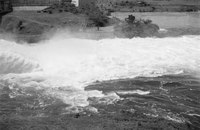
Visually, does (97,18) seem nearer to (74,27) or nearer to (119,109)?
(74,27)

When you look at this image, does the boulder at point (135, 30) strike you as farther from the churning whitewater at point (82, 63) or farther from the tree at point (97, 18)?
the churning whitewater at point (82, 63)

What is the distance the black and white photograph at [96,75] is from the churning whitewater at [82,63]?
44 mm

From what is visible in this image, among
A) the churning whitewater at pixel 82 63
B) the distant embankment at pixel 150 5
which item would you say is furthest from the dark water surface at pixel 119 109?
the distant embankment at pixel 150 5

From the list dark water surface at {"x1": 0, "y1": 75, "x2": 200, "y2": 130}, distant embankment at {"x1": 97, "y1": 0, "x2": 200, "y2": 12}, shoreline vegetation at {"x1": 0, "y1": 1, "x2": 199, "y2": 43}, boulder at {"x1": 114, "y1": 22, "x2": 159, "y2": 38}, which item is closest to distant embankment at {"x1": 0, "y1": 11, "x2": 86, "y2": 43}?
shoreline vegetation at {"x1": 0, "y1": 1, "x2": 199, "y2": 43}

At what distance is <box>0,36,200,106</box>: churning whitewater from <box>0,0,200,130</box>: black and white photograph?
0.04 metres

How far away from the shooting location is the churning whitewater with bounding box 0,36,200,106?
43.2ft

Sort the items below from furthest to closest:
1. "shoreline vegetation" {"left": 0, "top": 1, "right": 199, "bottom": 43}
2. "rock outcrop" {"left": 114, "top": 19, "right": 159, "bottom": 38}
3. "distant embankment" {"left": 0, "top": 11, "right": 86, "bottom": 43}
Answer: "rock outcrop" {"left": 114, "top": 19, "right": 159, "bottom": 38} < "shoreline vegetation" {"left": 0, "top": 1, "right": 199, "bottom": 43} < "distant embankment" {"left": 0, "top": 11, "right": 86, "bottom": 43}

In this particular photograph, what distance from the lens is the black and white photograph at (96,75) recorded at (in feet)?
33.1

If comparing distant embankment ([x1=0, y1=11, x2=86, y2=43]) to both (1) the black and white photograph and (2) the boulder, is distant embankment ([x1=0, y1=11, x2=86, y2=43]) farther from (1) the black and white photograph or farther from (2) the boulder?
(2) the boulder

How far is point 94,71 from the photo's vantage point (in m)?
15.2

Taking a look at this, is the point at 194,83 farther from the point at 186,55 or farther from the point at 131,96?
the point at 186,55

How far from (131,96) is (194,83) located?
364cm

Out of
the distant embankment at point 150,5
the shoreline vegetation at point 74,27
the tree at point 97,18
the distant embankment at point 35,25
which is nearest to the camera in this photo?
the distant embankment at point 35,25

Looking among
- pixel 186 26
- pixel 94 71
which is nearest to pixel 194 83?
pixel 94 71
